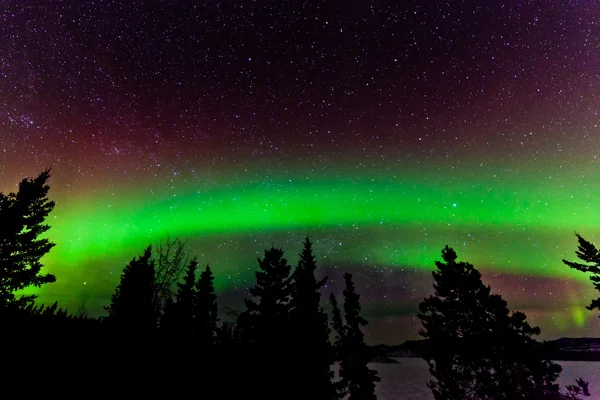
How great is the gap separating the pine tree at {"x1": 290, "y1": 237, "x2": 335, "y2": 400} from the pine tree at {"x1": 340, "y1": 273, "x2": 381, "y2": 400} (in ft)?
23.0

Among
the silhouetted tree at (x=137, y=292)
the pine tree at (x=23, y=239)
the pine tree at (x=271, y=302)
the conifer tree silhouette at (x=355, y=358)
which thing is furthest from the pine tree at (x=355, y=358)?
the pine tree at (x=23, y=239)

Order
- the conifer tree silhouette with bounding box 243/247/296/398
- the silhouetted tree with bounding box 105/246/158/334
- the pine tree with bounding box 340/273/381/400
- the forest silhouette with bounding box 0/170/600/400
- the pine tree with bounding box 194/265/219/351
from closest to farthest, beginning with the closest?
the forest silhouette with bounding box 0/170/600/400
the conifer tree silhouette with bounding box 243/247/296/398
the silhouetted tree with bounding box 105/246/158/334
the pine tree with bounding box 340/273/381/400
the pine tree with bounding box 194/265/219/351

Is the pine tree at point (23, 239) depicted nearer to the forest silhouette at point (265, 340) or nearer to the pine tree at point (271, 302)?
the forest silhouette at point (265, 340)

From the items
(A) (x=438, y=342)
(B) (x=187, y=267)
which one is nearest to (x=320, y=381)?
(A) (x=438, y=342)

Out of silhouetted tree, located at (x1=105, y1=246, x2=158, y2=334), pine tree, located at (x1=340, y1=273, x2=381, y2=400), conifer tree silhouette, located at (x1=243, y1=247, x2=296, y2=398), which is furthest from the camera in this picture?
pine tree, located at (x1=340, y1=273, x2=381, y2=400)

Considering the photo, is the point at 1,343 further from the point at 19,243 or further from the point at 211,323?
the point at 211,323

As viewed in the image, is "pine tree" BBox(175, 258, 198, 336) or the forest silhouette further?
"pine tree" BBox(175, 258, 198, 336)

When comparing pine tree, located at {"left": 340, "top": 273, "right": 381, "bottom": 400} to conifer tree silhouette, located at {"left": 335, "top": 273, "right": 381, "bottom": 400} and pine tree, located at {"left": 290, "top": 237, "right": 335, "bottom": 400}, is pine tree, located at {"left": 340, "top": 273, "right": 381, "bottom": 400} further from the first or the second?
pine tree, located at {"left": 290, "top": 237, "right": 335, "bottom": 400}

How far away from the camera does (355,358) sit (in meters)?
31.0

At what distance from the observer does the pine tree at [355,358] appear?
29.7 m

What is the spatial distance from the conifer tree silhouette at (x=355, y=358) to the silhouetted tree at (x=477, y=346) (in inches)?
335

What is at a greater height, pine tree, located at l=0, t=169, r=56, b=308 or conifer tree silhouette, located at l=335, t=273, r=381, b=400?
pine tree, located at l=0, t=169, r=56, b=308

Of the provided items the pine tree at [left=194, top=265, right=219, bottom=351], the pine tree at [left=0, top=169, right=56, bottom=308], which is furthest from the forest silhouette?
the pine tree at [left=194, top=265, right=219, bottom=351]

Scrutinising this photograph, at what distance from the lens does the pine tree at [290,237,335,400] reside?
20.5 m
